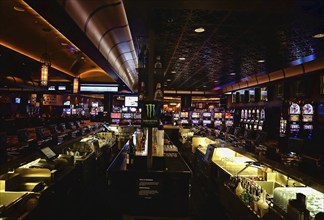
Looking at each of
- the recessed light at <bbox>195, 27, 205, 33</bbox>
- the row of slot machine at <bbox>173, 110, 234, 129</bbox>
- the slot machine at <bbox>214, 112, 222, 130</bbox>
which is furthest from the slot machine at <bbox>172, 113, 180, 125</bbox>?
the recessed light at <bbox>195, 27, 205, 33</bbox>

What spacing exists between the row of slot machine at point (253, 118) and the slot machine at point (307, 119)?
9.91 feet

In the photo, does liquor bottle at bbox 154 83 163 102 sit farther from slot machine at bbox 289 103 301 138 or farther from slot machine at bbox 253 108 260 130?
slot machine at bbox 253 108 260 130

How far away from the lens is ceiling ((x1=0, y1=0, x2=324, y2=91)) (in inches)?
161

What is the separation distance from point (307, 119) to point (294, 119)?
2.37 feet

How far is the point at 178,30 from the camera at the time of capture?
18.0 feet

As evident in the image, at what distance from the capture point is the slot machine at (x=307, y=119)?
1073cm

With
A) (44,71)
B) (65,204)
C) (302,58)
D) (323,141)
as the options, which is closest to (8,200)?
(65,204)

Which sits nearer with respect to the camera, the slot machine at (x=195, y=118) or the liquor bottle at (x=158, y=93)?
the liquor bottle at (x=158, y=93)

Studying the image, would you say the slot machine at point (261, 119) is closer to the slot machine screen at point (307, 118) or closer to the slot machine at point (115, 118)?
the slot machine screen at point (307, 118)

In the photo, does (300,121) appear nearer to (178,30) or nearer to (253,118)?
(253,118)

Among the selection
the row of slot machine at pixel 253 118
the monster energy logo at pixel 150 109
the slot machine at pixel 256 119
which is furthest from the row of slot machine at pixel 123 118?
the monster energy logo at pixel 150 109

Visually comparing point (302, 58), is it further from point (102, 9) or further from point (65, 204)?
point (65, 204)

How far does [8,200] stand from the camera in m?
3.29

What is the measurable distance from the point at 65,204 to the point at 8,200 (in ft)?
4.54
